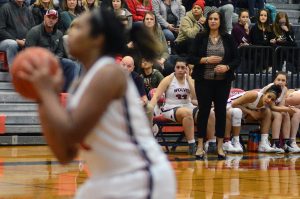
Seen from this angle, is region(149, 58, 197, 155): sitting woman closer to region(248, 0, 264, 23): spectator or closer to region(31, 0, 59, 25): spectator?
region(31, 0, 59, 25): spectator

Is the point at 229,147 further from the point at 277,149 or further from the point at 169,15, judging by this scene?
the point at 169,15

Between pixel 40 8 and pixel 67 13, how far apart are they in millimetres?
561

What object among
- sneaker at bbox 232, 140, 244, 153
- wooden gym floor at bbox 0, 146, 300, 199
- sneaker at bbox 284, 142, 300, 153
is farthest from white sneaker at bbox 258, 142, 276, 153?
wooden gym floor at bbox 0, 146, 300, 199

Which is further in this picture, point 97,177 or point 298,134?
point 298,134

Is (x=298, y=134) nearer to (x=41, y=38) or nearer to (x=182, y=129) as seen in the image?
(x=182, y=129)

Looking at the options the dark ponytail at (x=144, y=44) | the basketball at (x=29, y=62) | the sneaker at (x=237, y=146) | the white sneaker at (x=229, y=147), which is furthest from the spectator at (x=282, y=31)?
the basketball at (x=29, y=62)

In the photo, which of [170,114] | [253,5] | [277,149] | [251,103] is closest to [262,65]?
[251,103]

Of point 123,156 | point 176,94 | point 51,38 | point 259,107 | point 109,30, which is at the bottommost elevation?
point 259,107

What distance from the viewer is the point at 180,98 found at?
571 inches

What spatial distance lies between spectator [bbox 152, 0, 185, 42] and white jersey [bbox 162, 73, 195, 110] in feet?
12.7

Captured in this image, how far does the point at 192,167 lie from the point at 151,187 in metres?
8.32

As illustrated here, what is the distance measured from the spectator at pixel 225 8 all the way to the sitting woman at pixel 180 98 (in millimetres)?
4629

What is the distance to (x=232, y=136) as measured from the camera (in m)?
15.3

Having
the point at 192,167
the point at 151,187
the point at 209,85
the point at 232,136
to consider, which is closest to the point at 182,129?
the point at 232,136
